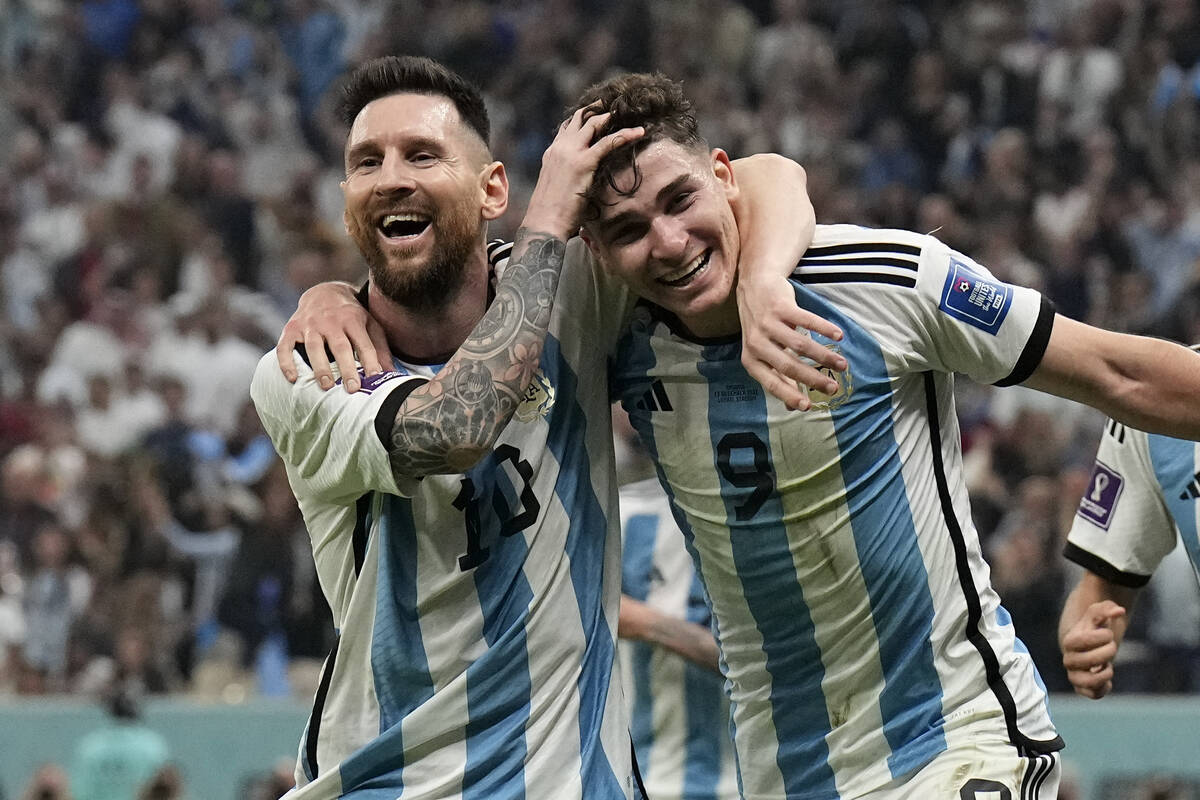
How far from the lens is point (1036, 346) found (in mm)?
4078

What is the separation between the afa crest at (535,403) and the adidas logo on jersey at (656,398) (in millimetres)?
317

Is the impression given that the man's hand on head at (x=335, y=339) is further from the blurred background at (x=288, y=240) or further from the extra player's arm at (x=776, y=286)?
the blurred background at (x=288, y=240)

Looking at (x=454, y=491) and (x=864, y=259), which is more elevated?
(x=864, y=259)

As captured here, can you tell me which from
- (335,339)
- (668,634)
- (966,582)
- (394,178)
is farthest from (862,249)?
(668,634)

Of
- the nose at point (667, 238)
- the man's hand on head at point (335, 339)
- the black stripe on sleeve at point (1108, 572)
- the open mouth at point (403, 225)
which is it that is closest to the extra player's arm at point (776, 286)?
the nose at point (667, 238)

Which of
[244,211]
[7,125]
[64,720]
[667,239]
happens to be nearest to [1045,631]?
[64,720]

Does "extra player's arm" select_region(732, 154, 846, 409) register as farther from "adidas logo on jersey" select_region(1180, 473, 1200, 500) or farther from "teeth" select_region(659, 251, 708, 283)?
"adidas logo on jersey" select_region(1180, 473, 1200, 500)

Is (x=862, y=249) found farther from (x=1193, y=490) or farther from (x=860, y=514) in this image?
(x=1193, y=490)

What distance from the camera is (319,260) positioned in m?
13.6

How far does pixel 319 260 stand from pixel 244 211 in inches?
51.0

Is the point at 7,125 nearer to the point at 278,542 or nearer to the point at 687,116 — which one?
the point at 278,542

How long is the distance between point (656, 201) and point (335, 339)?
797mm

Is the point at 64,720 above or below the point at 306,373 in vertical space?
below

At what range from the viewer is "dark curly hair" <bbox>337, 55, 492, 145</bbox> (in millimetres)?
4348
